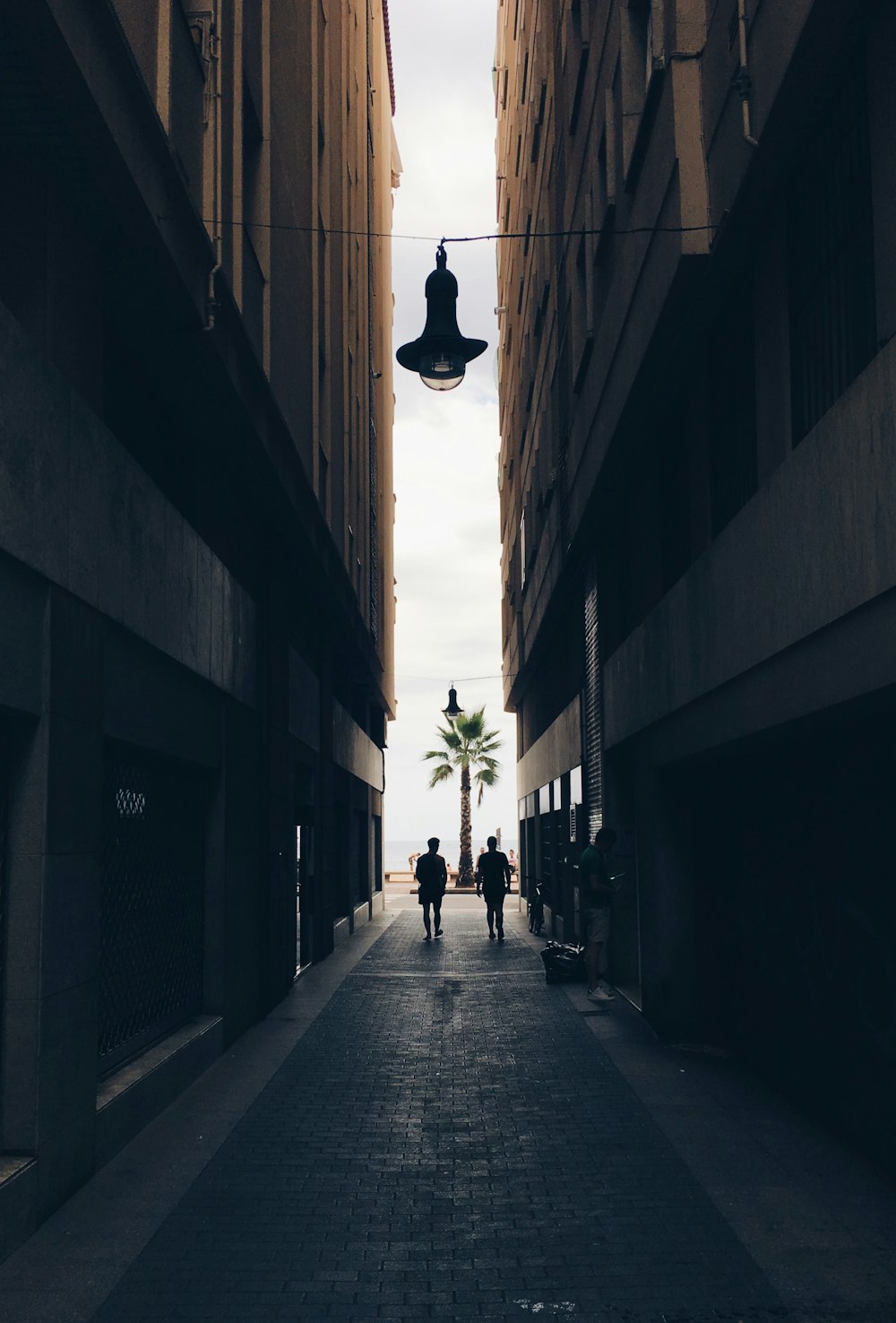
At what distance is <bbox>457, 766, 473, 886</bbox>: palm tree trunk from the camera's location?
5038cm

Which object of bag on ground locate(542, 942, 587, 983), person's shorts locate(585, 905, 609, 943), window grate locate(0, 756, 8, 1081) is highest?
window grate locate(0, 756, 8, 1081)

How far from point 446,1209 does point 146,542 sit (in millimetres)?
4850

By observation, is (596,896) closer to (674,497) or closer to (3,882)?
(674,497)

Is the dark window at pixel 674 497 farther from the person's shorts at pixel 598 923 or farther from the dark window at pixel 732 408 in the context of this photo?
the person's shorts at pixel 598 923

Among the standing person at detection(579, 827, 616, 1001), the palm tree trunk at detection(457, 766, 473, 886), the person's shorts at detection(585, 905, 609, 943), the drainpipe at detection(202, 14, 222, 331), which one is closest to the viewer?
the drainpipe at detection(202, 14, 222, 331)

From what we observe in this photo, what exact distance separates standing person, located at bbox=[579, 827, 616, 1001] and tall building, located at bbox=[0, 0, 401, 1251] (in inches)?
142

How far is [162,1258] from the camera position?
6.06 m

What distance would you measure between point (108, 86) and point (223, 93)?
13.2ft

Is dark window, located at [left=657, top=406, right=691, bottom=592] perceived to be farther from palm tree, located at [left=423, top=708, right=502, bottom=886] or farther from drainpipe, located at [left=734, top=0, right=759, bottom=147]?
palm tree, located at [left=423, top=708, right=502, bottom=886]

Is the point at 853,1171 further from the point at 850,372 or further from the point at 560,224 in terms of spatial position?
the point at 560,224

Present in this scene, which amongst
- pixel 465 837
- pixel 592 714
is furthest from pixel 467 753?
pixel 592 714

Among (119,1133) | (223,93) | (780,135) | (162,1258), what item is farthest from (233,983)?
(780,135)

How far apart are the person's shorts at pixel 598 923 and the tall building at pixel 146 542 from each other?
12.0 ft

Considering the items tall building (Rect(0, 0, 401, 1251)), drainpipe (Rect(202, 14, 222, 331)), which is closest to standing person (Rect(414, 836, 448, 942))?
tall building (Rect(0, 0, 401, 1251))
